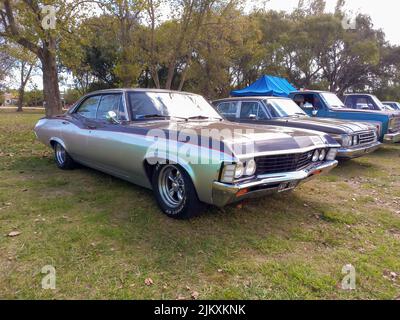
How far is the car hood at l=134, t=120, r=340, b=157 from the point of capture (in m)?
3.08

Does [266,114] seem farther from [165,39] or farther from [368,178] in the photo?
[165,39]

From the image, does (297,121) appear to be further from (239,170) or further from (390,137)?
(239,170)

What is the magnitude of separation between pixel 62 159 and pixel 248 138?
404cm

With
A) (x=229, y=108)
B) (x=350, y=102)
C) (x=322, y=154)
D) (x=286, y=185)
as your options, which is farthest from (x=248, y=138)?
(x=350, y=102)

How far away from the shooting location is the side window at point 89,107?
4.98 meters

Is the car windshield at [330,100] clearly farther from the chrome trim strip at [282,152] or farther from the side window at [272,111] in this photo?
the chrome trim strip at [282,152]

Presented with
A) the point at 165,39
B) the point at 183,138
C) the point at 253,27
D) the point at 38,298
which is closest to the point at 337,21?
the point at 253,27

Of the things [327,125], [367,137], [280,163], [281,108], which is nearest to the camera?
[280,163]

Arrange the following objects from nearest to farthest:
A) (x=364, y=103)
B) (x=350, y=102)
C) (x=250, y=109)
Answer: (x=250, y=109), (x=364, y=103), (x=350, y=102)

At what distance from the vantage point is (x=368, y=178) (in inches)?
235

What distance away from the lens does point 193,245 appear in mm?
3047

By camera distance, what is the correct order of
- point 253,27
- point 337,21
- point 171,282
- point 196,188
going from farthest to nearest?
point 337,21, point 253,27, point 196,188, point 171,282

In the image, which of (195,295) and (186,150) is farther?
(186,150)
